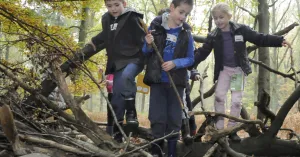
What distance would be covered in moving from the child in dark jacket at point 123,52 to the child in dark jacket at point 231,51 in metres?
0.91

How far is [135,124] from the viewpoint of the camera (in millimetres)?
3195

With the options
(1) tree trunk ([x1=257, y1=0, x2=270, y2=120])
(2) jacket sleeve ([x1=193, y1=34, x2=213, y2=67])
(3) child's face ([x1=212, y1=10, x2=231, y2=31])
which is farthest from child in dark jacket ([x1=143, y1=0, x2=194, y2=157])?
(1) tree trunk ([x1=257, y1=0, x2=270, y2=120])

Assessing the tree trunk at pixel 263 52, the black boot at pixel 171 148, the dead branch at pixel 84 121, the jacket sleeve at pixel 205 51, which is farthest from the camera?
the tree trunk at pixel 263 52

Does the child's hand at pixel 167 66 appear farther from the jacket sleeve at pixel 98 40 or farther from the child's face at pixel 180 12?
the jacket sleeve at pixel 98 40

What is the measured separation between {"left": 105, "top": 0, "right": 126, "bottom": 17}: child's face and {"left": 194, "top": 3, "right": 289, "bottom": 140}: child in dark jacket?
107 centimetres

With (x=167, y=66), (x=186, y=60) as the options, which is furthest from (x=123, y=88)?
(x=186, y=60)

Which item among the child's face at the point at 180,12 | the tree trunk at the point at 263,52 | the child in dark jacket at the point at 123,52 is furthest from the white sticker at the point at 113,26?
the tree trunk at the point at 263,52

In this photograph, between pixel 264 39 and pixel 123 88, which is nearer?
pixel 123 88

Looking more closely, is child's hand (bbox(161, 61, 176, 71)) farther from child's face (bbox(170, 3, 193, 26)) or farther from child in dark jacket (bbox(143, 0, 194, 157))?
child's face (bbox(170, 3, 193, 26))

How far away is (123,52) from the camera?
3.43m

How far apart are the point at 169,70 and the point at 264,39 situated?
50.1 inches

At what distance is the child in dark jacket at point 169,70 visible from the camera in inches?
119

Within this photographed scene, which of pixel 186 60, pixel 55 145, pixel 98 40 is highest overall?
pixel 98 40

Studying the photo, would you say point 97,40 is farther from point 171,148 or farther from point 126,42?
point 171,148
